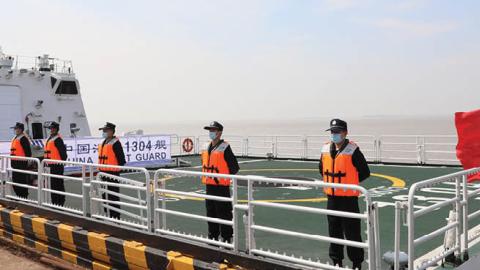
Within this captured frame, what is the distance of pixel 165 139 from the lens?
18.5 meters

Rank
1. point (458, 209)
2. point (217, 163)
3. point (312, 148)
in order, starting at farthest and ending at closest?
point (312, 148) < point (217, 163) < point (458, 209)

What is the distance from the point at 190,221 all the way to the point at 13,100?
1153 centimetres

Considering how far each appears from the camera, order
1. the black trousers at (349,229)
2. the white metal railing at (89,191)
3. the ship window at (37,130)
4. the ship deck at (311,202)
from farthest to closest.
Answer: the ship window at (37,130) → the ship deck at (311,202) → the white metal railing at (89,191) → the black trousers at (349,229)

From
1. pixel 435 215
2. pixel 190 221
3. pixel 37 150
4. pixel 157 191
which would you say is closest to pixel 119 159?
pixel 190 221

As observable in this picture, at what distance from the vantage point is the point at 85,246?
676cm

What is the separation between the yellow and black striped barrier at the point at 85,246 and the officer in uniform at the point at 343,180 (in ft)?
4.15

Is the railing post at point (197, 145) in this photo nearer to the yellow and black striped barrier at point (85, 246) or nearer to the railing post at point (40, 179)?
the yellow and black striped barrier at point (85, 246)

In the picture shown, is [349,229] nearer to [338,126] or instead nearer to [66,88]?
[338,126]

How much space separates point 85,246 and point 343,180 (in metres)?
3.84

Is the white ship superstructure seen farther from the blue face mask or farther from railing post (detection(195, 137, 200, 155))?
the blue face mask

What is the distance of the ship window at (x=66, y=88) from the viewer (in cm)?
1831

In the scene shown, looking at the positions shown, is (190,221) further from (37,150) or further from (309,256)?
(37,150)

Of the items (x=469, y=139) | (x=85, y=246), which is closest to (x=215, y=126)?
(x=85, y=246)

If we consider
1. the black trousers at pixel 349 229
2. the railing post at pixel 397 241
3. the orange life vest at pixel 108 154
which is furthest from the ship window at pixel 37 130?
the railing post at pixel 397 241
